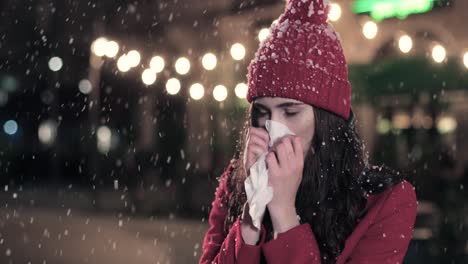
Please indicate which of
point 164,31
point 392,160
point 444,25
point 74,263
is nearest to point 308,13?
point 74,263

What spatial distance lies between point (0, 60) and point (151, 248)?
35831mm

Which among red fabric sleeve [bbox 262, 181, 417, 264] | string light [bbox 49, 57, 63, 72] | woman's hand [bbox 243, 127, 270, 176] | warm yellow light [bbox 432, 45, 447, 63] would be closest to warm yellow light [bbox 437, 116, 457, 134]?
warm yellow light [bbox 432, 45, 447, 63]

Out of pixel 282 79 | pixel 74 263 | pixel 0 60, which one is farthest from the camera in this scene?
pixel 0 60

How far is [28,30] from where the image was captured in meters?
39.3

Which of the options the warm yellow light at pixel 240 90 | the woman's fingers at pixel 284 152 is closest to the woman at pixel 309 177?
the woman's fingers at pixel 284 152

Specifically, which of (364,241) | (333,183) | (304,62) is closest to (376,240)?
(364,241)

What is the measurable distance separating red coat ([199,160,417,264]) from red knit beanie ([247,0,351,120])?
1.42 feet

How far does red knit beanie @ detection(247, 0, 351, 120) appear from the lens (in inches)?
99.7

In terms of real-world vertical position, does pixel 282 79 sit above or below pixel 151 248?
above

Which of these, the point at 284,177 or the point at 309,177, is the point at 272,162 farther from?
the point at 309,177

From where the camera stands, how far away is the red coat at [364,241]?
2.20 meters

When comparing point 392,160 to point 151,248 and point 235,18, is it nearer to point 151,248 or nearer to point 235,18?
point 151,248

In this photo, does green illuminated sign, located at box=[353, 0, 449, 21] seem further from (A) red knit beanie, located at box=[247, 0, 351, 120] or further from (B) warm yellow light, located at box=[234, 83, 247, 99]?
(A) red knit beanie, located at box=[247, 0, 351, 120]

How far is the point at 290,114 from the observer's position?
2473 millimetres
